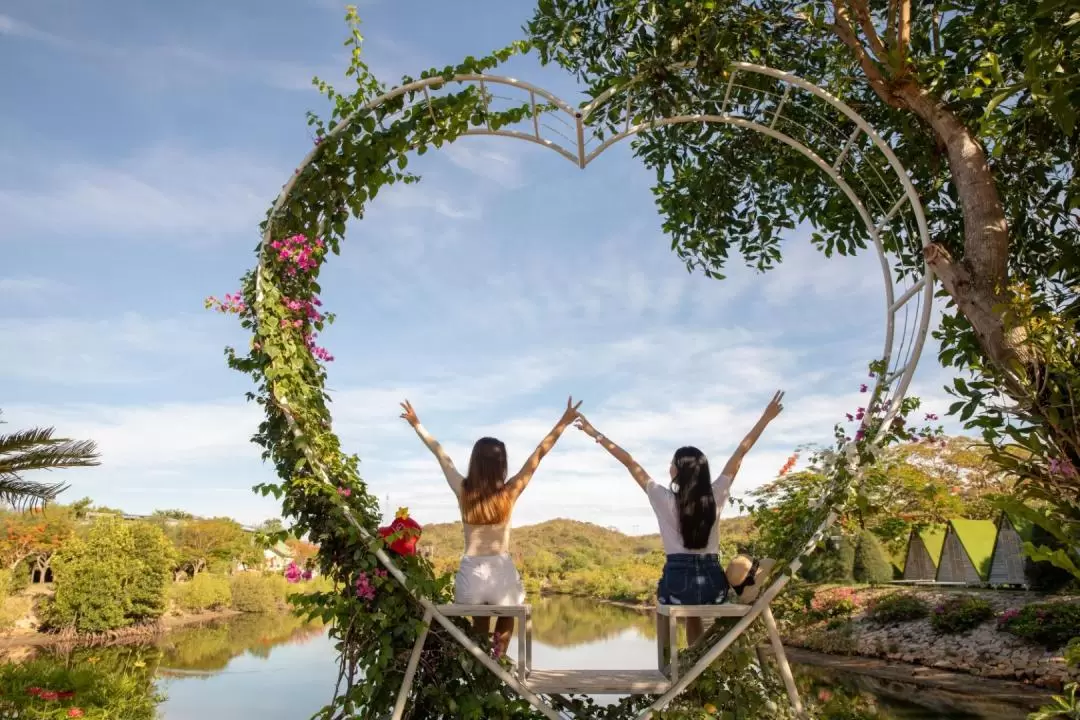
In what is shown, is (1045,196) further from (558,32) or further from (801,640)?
(801,640)

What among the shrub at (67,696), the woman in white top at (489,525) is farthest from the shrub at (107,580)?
the woman in white top at (489,525)

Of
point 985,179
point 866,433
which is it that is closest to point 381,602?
point 866,433

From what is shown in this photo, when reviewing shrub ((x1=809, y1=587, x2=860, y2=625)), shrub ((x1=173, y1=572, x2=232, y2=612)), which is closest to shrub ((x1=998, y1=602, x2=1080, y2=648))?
shrub ((x1=809, y1=587, x2=860, y2=625))

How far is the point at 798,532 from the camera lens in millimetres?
3273

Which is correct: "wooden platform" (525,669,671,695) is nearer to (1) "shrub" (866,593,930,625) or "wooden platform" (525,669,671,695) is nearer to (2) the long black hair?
(2) the long black hair

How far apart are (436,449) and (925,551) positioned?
54.2 feet

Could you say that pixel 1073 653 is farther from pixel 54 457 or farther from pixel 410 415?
pixel 54 457

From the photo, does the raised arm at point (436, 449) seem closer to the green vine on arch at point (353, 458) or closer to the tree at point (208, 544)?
the green vine on arch at point (353, 458)

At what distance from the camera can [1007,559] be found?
13.8 meters

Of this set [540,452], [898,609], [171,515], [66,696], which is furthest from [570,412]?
[171,515]

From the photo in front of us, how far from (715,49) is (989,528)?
15.1 m

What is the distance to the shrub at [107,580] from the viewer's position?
17750mm

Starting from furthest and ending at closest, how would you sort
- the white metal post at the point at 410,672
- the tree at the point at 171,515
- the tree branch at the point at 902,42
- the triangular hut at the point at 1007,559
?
the tree at the point at 171,515 < the triangular hut at the point at 1007,559 < the tree branch at the point at 902,42 < the white metal post at the point at 410,672

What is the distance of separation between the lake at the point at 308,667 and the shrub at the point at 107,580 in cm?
129
